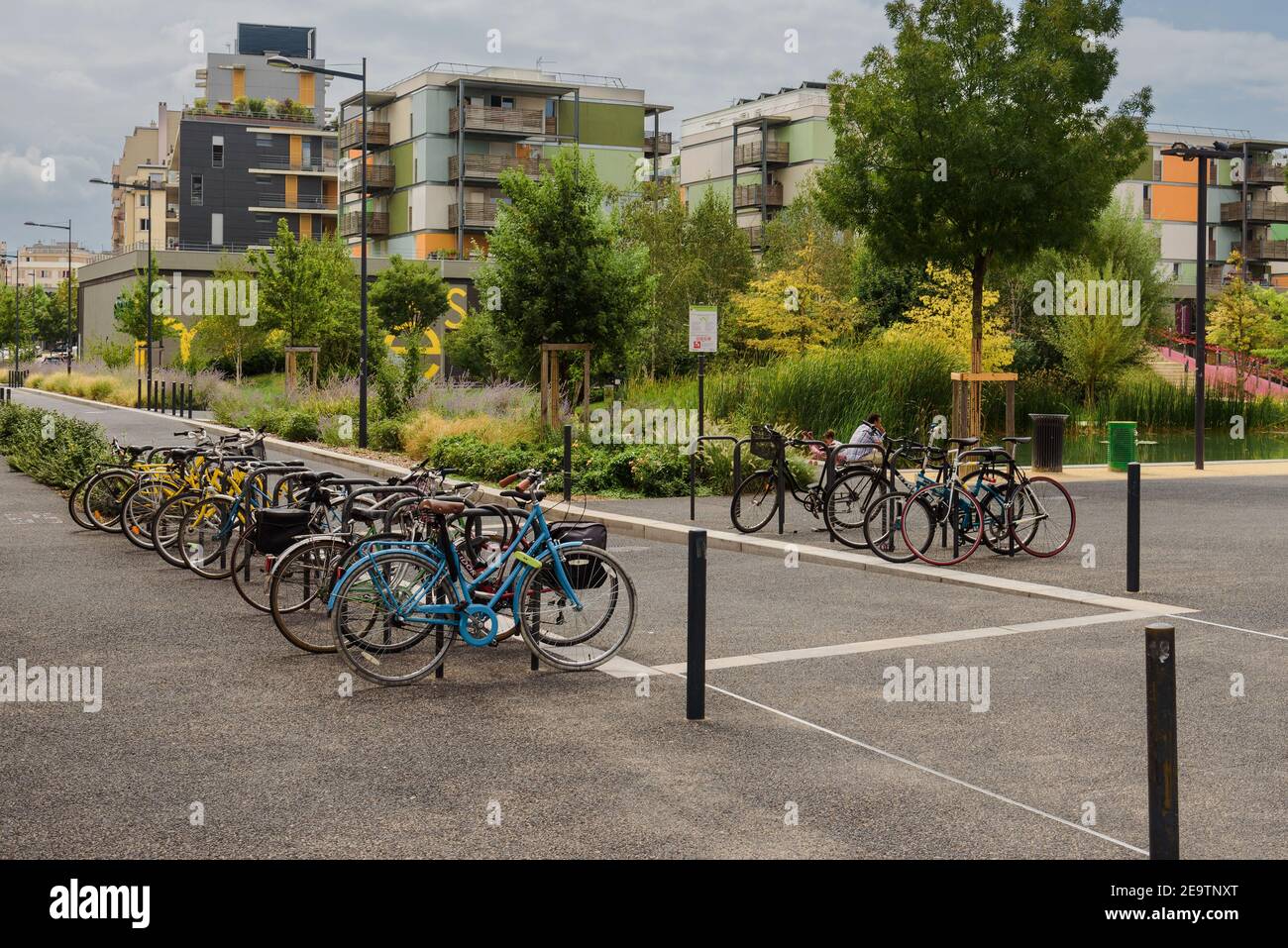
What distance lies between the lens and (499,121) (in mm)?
73625

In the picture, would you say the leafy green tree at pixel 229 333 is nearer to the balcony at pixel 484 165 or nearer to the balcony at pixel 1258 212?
the balcony at pixel 484 165

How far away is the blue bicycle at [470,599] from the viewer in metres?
8.19

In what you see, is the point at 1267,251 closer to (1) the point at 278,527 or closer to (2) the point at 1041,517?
(2) the point at 1041,517

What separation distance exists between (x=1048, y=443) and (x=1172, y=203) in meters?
66.7

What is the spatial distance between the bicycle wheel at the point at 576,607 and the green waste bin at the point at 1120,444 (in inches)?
698

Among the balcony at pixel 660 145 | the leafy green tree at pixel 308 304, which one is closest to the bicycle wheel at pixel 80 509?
the leafy green tree at pixel 308 304

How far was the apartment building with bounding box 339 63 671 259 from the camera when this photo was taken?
240 ft

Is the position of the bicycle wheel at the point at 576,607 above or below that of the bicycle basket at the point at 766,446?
below

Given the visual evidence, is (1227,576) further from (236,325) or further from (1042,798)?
(236,325)

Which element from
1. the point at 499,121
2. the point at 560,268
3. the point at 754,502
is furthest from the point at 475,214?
the point at 754,502

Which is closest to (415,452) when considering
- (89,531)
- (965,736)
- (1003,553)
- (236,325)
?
(89,531)

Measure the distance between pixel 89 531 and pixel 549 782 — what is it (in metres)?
10.7

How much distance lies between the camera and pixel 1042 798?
5.98m

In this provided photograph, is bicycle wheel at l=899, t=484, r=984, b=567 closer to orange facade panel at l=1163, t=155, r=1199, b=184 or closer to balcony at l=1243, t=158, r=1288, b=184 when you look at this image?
orange facade panel at l=1163, t=155, r=1199, b=184
